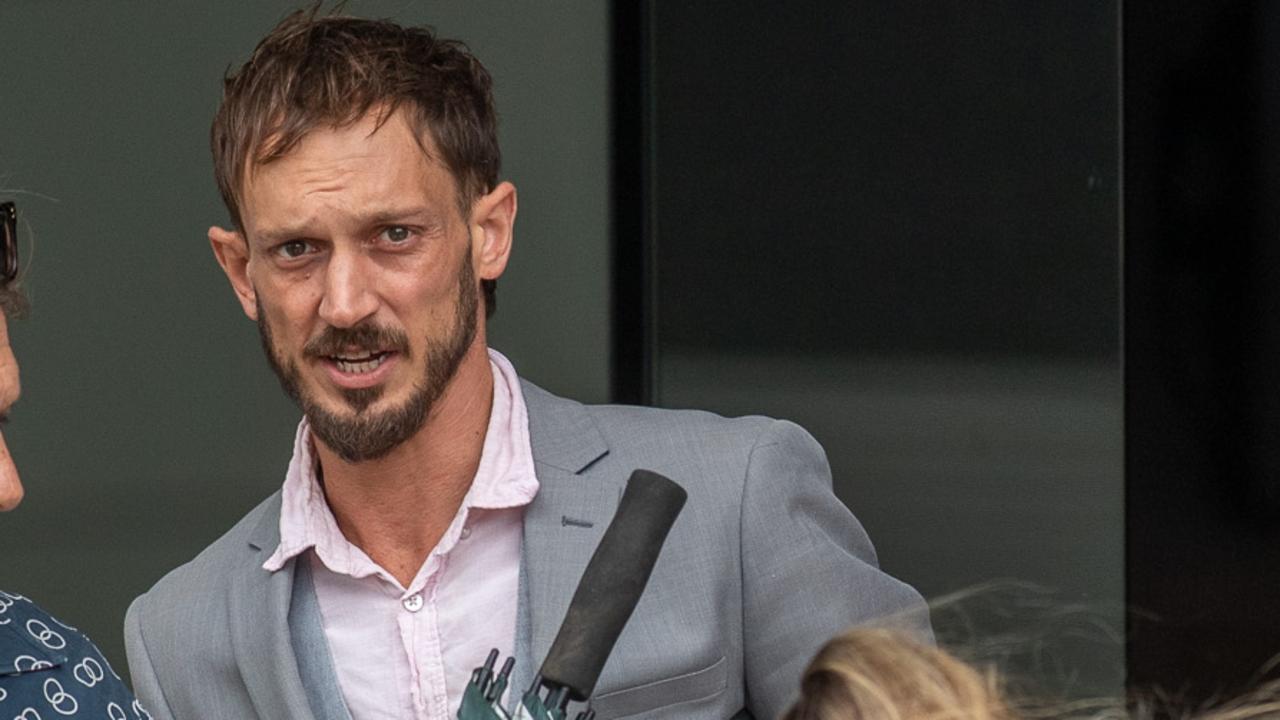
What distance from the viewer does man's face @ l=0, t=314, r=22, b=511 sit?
2.16m

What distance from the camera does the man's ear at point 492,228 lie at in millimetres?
2592

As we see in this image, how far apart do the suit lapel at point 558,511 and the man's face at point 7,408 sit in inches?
24.2

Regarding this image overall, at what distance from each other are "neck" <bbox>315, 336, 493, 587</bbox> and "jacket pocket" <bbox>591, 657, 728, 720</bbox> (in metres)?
0.30

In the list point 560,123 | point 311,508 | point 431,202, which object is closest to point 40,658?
point 311,508

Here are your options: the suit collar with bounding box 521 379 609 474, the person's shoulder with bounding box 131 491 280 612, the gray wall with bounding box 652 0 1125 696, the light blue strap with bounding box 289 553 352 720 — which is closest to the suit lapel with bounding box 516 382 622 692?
the suit collar with bounding box 521 379 609 474

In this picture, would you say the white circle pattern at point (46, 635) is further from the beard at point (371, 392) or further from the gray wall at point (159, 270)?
the gray wall at point (159, 270)

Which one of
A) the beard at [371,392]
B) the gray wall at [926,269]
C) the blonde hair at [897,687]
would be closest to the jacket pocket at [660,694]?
the beard at [371,392]

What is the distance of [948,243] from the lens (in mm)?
4129

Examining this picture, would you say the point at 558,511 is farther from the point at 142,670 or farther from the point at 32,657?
the point at 32,657

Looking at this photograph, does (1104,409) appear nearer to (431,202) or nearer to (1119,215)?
(1119,215)

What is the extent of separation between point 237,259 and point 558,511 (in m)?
0.50

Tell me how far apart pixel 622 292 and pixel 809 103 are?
1.79ft

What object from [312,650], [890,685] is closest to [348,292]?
[312,650]

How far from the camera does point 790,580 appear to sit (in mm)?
2543
